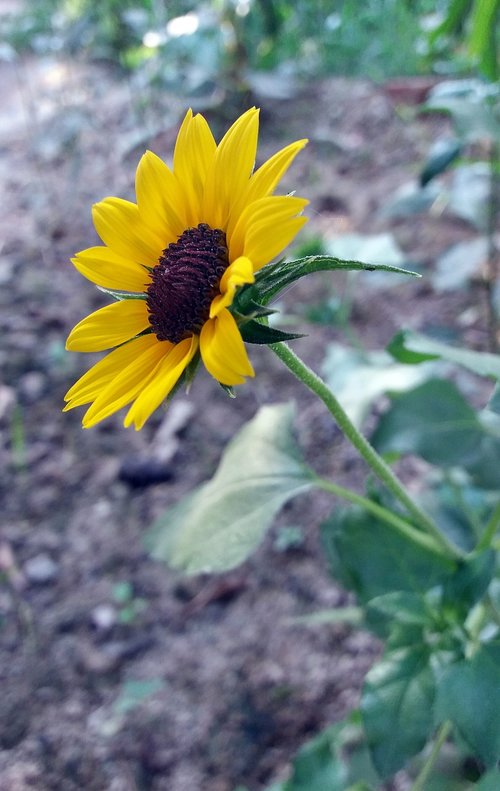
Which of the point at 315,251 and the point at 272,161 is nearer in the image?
the point at 272,161

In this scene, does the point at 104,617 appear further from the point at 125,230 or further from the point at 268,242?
the point at 268,242

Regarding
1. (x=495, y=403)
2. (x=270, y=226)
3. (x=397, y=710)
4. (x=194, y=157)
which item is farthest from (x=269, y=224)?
(x=397, y=710)

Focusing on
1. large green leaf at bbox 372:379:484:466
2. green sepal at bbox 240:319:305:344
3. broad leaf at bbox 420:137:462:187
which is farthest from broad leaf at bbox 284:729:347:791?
broad leaf at bbox 420:137:462:187

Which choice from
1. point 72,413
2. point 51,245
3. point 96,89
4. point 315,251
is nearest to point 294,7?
point 96,89

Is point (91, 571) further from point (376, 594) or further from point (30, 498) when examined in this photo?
point (376, 594)

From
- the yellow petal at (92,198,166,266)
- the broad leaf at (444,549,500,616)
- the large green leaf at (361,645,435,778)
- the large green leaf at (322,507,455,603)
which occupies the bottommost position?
the large green leaf at (361,645,435,778)

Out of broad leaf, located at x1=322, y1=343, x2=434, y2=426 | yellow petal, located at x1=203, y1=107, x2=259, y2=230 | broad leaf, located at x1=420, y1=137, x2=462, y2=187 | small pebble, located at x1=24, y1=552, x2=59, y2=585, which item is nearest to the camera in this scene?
yellow petal, located at x1=203, y1=107, x2=259, y2=230

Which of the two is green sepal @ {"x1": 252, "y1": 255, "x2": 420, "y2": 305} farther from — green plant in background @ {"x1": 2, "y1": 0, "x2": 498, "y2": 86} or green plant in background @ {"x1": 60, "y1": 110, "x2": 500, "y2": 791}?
green plant in background @ {"x1": 2, "y1": 0, "x2": 498, "y2": 86}
